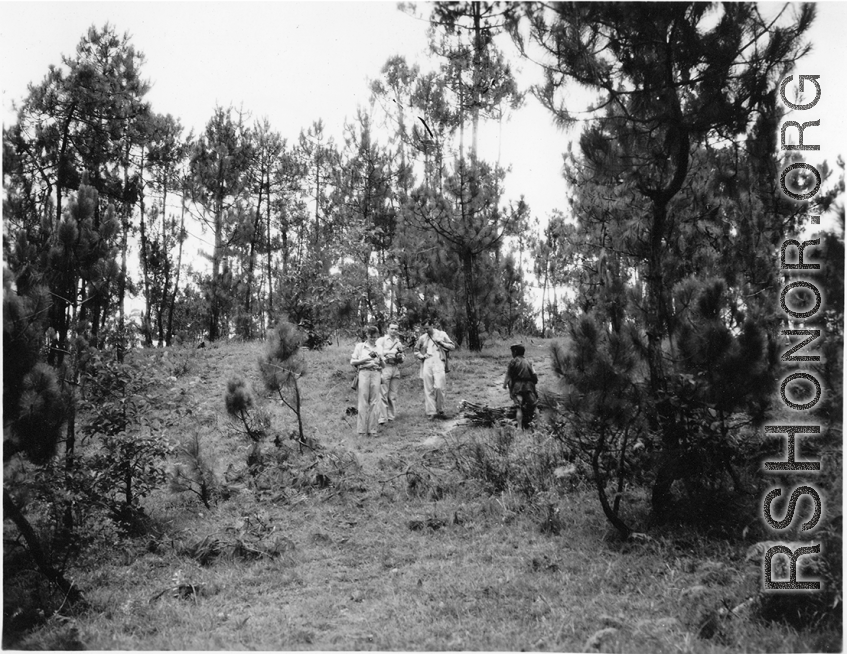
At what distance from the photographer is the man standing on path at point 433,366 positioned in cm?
1003

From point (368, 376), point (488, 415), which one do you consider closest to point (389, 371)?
point (368, 376)

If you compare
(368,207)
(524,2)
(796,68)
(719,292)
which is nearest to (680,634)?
(719,292)

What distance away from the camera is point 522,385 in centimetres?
882

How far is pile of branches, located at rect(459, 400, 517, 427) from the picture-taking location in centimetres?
927

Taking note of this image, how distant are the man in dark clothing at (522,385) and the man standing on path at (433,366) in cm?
151

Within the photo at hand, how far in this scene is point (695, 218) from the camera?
654cm

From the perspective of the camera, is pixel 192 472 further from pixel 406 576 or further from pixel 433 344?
pixel 433 344

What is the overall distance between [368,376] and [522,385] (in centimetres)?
234

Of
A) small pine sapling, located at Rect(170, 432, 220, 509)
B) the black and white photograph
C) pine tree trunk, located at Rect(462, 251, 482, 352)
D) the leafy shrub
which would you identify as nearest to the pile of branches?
the black and white photograph

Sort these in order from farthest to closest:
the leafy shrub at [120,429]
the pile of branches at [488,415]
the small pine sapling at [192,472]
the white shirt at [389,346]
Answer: the white shirt at [389,346] → the pile of branches at [488,415] → the small pine sapling at [192,472] → the leafy shrub at [120,429]

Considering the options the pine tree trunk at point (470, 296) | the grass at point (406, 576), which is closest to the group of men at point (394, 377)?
the grass at point (406, 576)

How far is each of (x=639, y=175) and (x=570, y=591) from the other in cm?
376

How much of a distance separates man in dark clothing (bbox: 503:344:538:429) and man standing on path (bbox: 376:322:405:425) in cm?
200

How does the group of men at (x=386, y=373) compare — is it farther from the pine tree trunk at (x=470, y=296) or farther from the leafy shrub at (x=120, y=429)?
the leafy shrub at (x=120, y=429)
